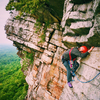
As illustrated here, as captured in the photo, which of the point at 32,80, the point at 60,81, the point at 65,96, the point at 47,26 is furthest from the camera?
the point at 32,80

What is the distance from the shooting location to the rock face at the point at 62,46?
3182 mm

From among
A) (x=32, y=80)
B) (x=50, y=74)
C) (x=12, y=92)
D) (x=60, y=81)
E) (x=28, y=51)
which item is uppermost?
(x=28, y=51)

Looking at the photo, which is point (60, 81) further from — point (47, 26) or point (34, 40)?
point (47, 26)

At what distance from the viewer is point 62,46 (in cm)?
666

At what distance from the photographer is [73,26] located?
3859 millimetres

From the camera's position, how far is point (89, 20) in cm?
329

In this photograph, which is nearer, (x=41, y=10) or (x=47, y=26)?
(x=41, y=10)

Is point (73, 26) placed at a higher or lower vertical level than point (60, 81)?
higher

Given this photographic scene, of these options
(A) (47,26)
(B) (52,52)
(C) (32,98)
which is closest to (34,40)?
(A) (47,26)

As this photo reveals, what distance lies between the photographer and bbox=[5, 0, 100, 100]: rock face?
318 centimetres

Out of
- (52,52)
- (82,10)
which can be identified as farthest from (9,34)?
(82,10)

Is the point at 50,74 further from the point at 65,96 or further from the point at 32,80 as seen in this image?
the point at 32,80

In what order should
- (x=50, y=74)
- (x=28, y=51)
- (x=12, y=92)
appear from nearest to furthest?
(x=50, y=74) < (x=28, y=51) < (x=12, y=92)

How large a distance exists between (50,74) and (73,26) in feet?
17.6
